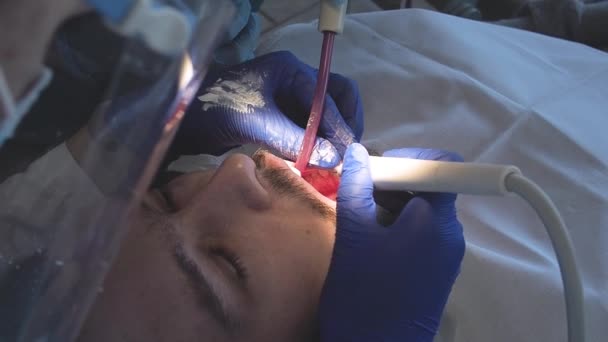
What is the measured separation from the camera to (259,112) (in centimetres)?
106

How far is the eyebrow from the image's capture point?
825 mm

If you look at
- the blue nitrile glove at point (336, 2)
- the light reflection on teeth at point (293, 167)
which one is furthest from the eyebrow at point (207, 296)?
the blue nitrile glove at point (336, 2)

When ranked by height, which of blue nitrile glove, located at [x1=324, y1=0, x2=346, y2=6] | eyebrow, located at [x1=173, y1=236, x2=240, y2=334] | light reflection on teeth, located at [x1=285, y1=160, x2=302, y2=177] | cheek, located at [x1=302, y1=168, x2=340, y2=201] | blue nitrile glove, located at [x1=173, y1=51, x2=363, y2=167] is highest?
blue nitrile glove, located at [x1=324, y1=0, x2=346, y2=6]

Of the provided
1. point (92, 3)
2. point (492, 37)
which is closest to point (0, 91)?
point (92, 3)

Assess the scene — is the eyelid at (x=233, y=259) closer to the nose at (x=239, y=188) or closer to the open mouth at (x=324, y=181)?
the nose at (x=239, y=188)

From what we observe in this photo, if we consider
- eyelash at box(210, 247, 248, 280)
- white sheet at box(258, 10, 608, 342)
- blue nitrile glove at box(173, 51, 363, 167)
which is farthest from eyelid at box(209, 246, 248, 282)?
white sheet at box(258, 10, 608, 342)

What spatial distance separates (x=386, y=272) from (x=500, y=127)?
0.54 metres

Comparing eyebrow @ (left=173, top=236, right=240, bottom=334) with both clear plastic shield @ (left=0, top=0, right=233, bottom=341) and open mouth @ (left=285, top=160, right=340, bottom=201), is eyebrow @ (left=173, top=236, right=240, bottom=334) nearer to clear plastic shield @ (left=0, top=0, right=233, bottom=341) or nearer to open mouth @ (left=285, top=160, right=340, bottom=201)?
clear plastic shield @ (left=0, top=0, right=233, bottom=341)

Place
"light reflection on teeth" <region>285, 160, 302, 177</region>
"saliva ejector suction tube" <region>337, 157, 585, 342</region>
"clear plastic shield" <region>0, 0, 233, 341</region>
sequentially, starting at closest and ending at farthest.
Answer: "clear plastic shield" <region>0, 0, 233, 341</region> → "saliva ejector suction tube" <region>337, 157, 585, 342</region> → "light reflection on teeth" <region>285, 160, 302, 177</region>

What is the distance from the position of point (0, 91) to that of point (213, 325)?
525mm

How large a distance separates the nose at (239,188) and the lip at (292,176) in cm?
4

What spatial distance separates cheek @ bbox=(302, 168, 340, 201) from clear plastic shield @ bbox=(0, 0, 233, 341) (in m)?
0.43

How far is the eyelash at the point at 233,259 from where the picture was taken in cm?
86

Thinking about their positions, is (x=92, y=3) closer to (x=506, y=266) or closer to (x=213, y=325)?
(x=213, y=325)
